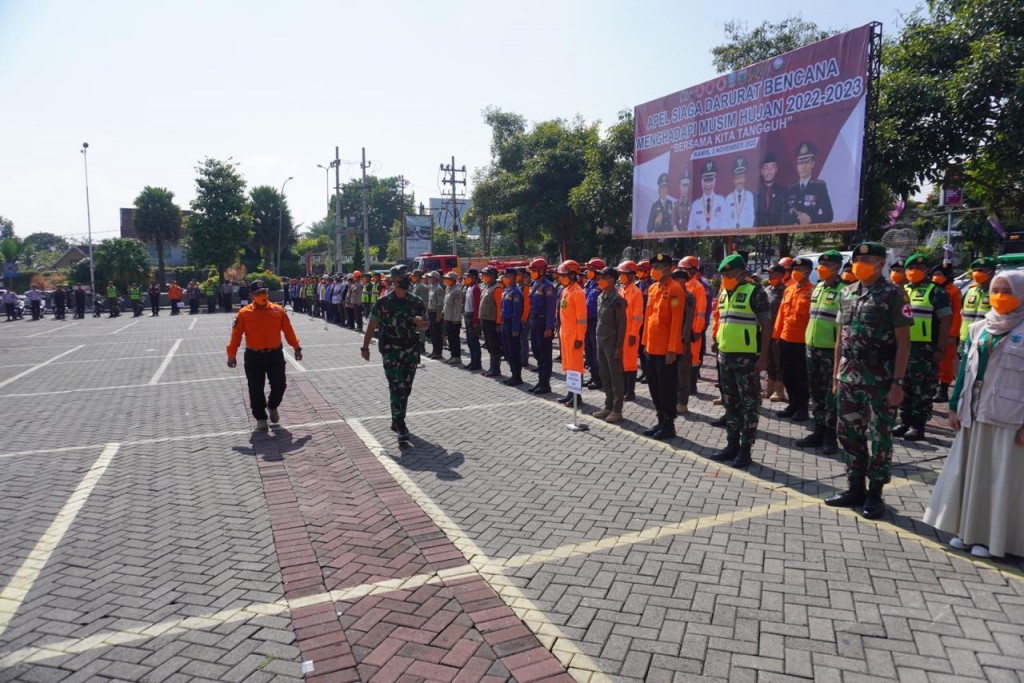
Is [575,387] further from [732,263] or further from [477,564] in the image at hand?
[477,564]

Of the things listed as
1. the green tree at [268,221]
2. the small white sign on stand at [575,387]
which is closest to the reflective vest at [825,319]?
the small white sign on stand at [575,387]

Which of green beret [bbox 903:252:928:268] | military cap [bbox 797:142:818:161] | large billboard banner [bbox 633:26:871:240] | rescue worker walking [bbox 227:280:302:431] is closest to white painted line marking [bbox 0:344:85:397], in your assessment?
rescue worker walking [bbox 227:280:302:431]

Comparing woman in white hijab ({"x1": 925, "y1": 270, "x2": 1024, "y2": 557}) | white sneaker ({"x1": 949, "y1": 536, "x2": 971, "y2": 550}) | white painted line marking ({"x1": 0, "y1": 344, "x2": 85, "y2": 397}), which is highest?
woman in white hijab ({"x1": 925, "y1": 270, "x2": 1024, "y2": 557})

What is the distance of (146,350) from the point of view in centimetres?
1727

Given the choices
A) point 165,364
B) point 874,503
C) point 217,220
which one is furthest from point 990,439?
point 217,220

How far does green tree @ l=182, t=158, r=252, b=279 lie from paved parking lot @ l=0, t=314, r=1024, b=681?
37.2 meters

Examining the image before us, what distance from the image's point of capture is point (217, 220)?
1658 inches

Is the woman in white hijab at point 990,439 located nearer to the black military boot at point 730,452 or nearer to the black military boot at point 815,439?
the black military boot at point 730,452

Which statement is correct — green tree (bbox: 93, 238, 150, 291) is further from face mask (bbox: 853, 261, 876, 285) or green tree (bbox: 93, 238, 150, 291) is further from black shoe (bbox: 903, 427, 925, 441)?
face mask (bbox: 853, 261, 876, 285)

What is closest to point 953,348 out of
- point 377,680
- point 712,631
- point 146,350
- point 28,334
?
point 712,631

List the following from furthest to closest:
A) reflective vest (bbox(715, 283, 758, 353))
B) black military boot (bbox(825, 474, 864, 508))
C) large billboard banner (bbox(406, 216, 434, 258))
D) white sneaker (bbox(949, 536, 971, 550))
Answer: large billboard banner (bbox(406, 216, 434, 258)) → reflective vest (bbox(715, 283, 758, 353)) → black military boot (bbox(825, 474, 864, 508)) → white sneaker (bbox(949, 536, 971, 550))

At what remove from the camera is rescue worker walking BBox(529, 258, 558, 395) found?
32.9 ft

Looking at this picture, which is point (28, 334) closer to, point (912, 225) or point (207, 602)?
point (207, 602)

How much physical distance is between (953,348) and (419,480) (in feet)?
22.9
